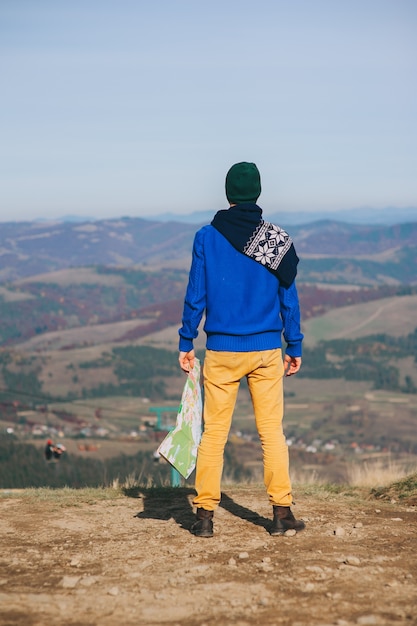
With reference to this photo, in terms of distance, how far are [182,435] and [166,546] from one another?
988 millimetres

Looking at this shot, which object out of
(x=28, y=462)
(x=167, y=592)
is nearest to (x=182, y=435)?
(x=167, y=592)

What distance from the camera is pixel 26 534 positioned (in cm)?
705

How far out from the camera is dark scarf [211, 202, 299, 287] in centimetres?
646

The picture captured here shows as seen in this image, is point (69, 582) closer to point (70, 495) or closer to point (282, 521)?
point (282, 521)

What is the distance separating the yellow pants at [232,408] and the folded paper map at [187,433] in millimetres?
328

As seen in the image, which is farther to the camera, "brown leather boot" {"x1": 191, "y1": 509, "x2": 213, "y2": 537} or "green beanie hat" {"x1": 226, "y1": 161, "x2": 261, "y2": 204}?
"brown leather boot" {"x1": 191, "y1": 509, "x2": 213, "y2": 537}

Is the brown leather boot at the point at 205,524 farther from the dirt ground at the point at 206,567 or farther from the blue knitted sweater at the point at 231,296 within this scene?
the blue knitted sweater at the point at 231,296

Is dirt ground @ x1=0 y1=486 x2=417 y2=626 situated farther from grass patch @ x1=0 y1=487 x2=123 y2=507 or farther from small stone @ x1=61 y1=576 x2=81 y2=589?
grass patch @ x1=0 y1=487 x2=123 y2=507

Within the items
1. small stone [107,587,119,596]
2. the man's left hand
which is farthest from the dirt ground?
the man's left hand

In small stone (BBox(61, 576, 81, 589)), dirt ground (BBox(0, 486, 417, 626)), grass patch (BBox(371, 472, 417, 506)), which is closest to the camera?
dirt ground (BBox(0, 486, 417, 626))

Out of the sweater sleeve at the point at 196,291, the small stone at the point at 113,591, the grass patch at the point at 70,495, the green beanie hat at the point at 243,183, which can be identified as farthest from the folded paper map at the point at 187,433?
the grass patch at the point at 70,495

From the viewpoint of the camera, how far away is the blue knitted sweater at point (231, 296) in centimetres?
646

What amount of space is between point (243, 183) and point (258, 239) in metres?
0.45

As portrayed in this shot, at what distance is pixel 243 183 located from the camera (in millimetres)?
6531
